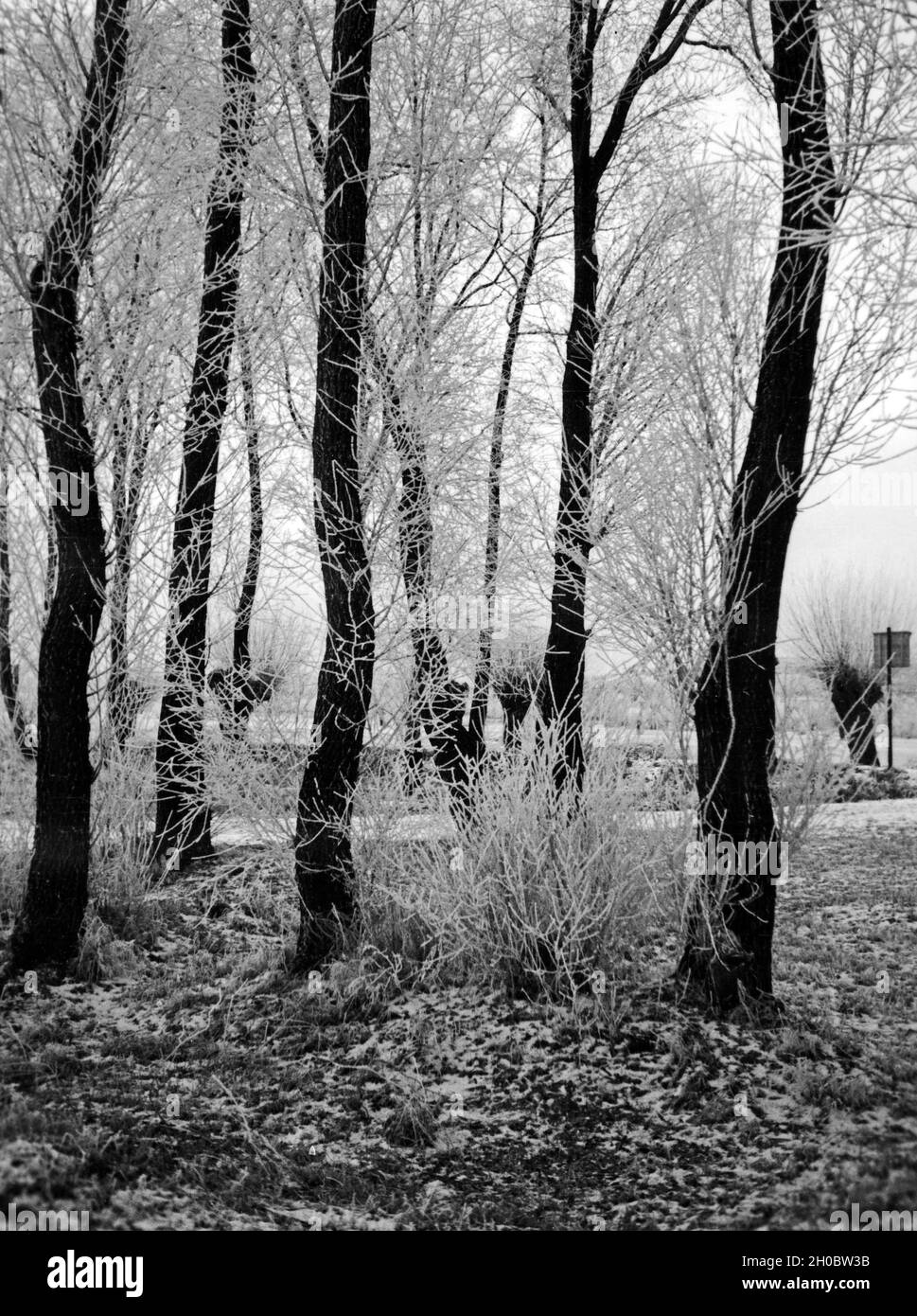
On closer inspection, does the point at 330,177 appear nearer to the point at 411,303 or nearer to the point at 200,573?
the point at 411,303

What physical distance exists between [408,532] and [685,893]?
3.13 metres

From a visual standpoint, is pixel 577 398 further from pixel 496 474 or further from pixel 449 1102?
pixel 449 1102

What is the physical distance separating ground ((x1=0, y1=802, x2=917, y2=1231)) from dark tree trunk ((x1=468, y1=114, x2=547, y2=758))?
10.3 ft

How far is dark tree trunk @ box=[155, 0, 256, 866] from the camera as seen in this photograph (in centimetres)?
807

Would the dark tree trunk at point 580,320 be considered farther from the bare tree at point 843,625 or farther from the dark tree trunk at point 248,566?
the bare tree at point 843,625

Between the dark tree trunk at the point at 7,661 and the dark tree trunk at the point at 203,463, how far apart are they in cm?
110

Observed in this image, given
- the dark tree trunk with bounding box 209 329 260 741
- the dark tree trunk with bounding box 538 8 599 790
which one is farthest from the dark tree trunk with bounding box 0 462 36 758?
the dark tree trunk with bounding box 538 8 599 790

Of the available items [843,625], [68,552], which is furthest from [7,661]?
[843,625]

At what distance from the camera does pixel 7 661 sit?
10.6 metres

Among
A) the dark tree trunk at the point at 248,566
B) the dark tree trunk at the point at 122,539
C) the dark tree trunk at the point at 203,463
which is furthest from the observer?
the dark tree trunk at the point at 248,566

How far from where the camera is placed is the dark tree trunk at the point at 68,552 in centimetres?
616

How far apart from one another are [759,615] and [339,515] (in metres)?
2.48

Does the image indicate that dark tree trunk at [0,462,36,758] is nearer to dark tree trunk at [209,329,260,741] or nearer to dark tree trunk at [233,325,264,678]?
dark tree trunk at [209,329,260,741]

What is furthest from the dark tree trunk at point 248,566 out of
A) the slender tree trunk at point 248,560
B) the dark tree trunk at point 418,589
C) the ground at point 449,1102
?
the ground at point 449,1102
